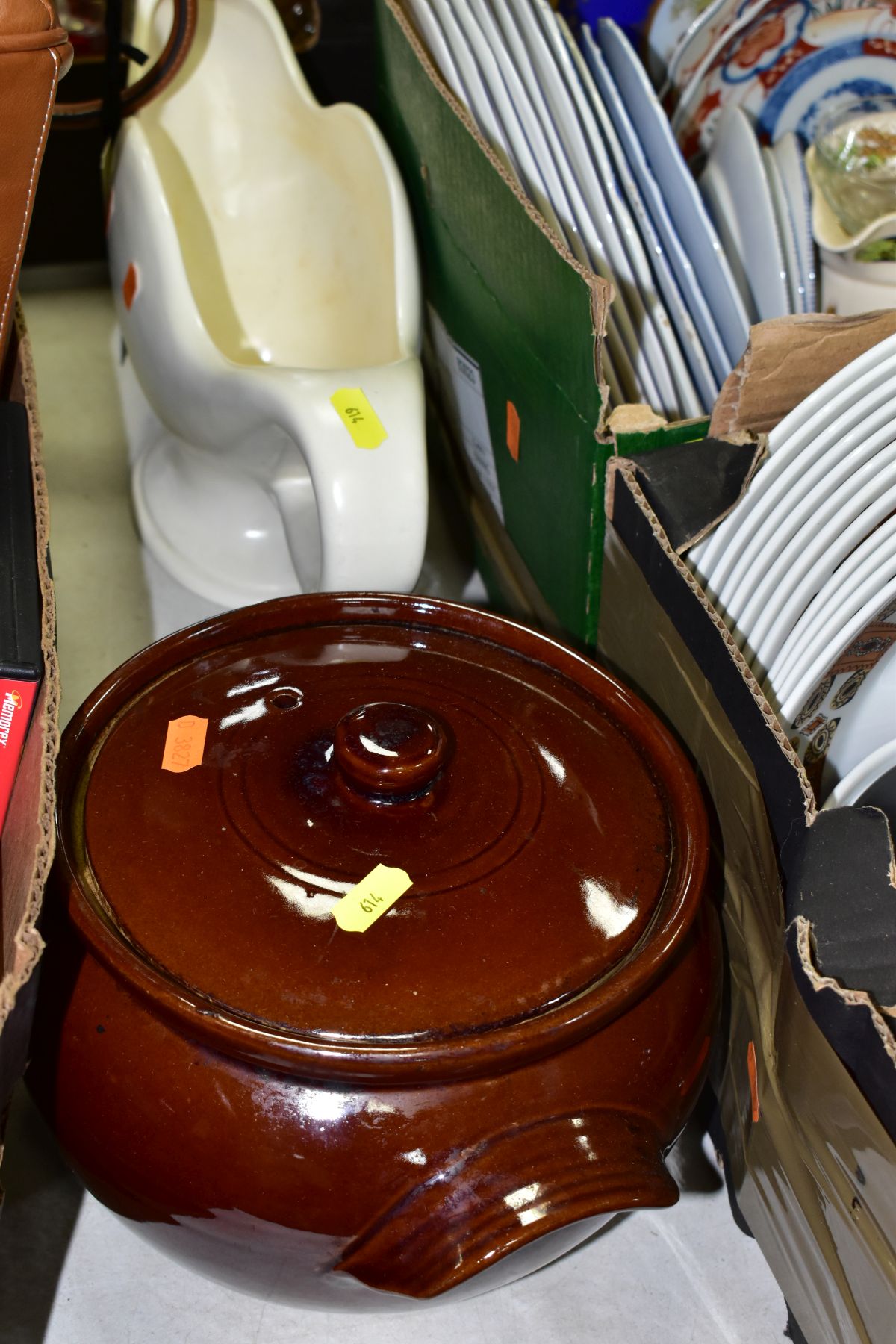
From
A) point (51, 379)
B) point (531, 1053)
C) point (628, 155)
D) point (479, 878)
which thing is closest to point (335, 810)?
point (479, 878)

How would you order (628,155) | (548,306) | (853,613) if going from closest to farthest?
(853,613) → (548,306) → (628,155)

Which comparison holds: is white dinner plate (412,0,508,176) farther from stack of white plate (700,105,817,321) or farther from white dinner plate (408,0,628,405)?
stack of white plate (700,105,817,321)

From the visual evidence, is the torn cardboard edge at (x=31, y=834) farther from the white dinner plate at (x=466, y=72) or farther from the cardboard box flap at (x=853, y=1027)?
the white dinner plate at (x=466, y=72)

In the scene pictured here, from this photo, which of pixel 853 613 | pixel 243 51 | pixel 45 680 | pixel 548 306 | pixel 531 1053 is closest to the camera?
pixel 531 1053

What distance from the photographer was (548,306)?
3.56 ft

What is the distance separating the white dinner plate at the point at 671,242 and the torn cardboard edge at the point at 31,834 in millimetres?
665

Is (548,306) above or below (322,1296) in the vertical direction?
above

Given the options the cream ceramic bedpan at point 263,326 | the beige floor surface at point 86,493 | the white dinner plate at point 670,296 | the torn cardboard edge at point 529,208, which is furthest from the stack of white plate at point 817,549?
the beige floor surface at point 86,493

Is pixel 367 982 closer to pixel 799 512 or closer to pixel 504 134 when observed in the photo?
pixel 799 512

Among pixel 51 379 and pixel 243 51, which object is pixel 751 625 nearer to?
pixel 243 51

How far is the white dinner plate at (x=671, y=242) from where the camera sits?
4.09 feet

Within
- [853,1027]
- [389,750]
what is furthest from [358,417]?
[853,1027]

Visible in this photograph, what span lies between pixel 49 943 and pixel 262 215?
1247 millimetres

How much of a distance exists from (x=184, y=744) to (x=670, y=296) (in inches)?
28.3
